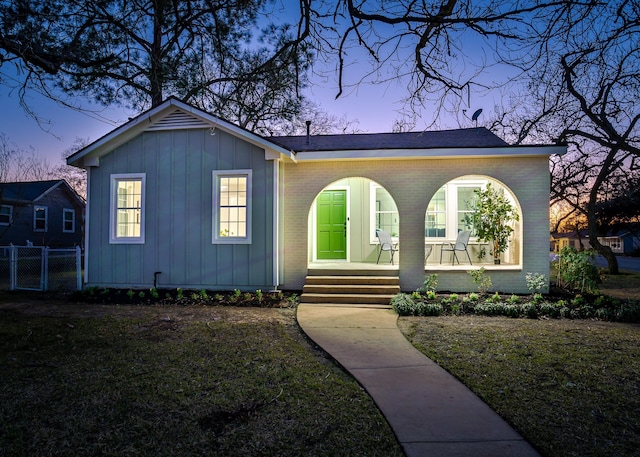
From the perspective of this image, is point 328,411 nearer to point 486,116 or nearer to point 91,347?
point 91,347

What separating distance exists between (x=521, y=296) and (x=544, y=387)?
5.13 meters

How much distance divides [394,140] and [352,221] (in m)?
2.44

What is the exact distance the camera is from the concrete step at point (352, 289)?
794cm

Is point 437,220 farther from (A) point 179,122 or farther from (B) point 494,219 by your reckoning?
(A) point 179,122

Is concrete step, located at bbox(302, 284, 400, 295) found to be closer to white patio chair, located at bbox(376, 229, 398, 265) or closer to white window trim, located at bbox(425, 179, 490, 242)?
white patio chair, located at bbox(376, 229, 398, 265)

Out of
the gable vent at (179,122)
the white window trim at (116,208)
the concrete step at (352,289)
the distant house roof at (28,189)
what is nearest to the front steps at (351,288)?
the concrete step at (352,289)

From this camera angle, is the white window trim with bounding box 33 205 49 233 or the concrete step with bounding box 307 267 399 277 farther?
the white window trim with bounding box 33 205 49 233

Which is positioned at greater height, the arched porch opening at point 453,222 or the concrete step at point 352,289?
the arched porch opening at point 453,222

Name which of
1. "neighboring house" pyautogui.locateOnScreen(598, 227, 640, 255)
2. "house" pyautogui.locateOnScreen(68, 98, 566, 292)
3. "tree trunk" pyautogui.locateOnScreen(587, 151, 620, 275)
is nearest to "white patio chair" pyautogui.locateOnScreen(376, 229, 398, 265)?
"house" pyautogui.locateOnScreen(68, 98, 566, 292)

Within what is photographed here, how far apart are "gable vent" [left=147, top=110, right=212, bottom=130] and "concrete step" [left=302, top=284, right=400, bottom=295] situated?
173 inches

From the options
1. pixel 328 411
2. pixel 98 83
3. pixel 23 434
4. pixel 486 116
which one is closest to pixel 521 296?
pixel 328 411

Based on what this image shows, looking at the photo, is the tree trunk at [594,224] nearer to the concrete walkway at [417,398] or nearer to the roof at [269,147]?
the roof at [269,147]

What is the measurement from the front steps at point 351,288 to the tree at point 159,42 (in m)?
→ 4.12

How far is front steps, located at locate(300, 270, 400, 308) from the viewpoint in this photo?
7.69 metres
